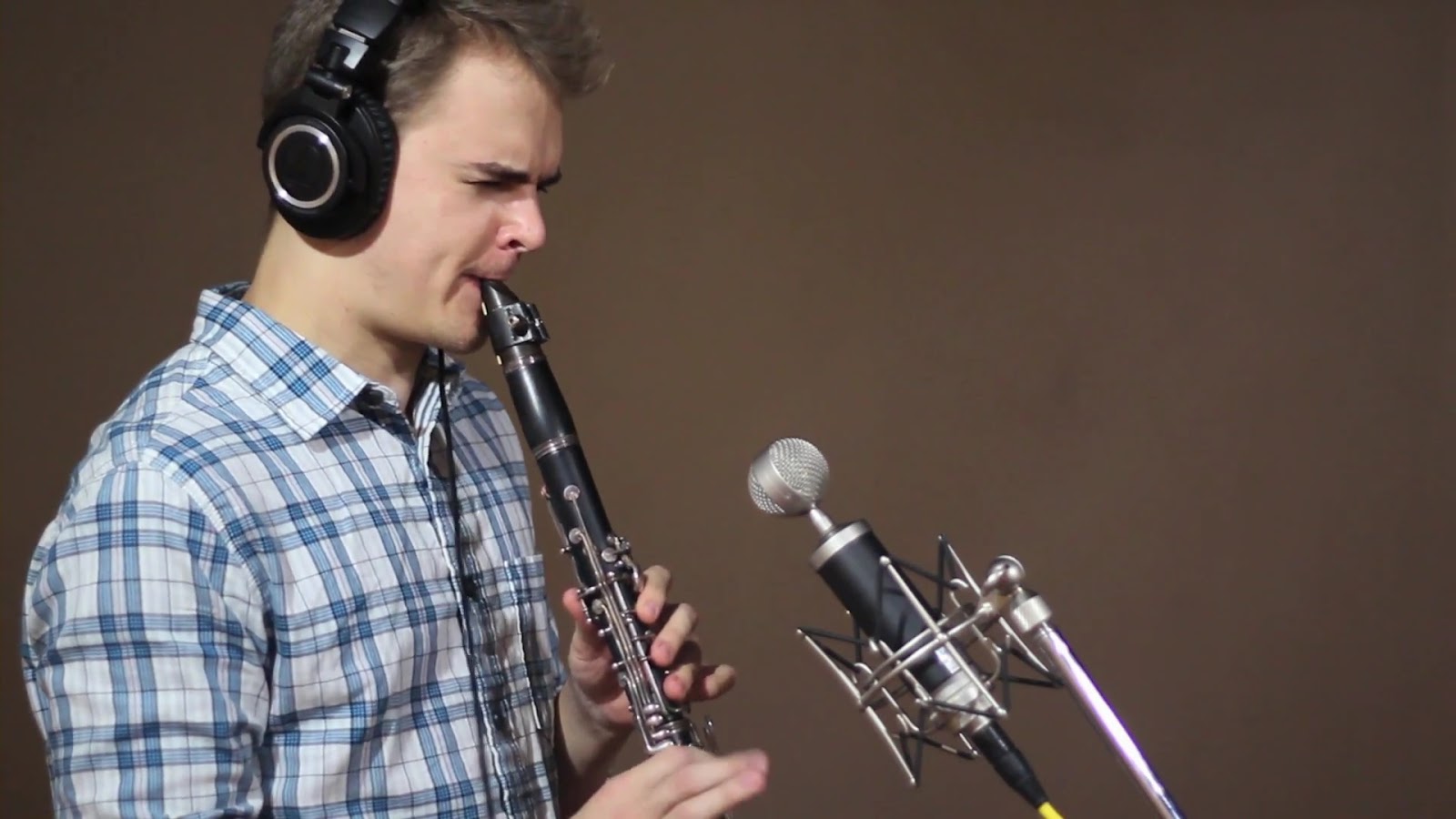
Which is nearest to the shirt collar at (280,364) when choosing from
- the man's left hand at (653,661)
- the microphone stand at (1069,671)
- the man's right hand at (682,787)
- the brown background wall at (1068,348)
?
the man's left hand at (653,661)

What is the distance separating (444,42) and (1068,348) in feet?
6.21

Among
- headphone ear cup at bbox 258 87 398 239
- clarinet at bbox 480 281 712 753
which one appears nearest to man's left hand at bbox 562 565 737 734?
clarinet at bbox 480 281 712 753

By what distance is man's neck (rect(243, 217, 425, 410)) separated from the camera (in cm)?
119

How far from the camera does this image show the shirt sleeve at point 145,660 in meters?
0.96

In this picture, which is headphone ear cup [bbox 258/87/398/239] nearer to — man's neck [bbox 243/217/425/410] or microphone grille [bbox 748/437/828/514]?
man's neck [bbox 243/217/425/410]

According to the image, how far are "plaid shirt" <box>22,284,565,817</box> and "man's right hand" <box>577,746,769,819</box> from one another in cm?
24

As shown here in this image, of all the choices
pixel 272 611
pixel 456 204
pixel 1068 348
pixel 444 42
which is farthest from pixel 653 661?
pixel 1068 348

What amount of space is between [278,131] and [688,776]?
0.64 metres

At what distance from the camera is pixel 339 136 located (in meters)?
1.13

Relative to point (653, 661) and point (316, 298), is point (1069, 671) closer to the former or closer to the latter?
point (653, 661)

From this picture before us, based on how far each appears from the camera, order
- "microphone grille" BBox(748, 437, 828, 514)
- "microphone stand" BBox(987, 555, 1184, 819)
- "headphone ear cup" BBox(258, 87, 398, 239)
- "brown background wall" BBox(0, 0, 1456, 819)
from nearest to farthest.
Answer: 1. "microphone stand" BBox(987, 555, 1184, 819)
2. "microphone grille" BBox(748, 437, 828, 514)
3. "headphone ear cup" BBox(258, 87, 398, 239)
4. "brown background wall" BBox(0, 0, 1456, 819)

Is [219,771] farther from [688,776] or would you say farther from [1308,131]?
[1308,131]

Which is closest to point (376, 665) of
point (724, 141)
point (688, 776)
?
point (688, 776)

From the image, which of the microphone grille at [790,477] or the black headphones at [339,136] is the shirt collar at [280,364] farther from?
the microphone grille at [790,477]
